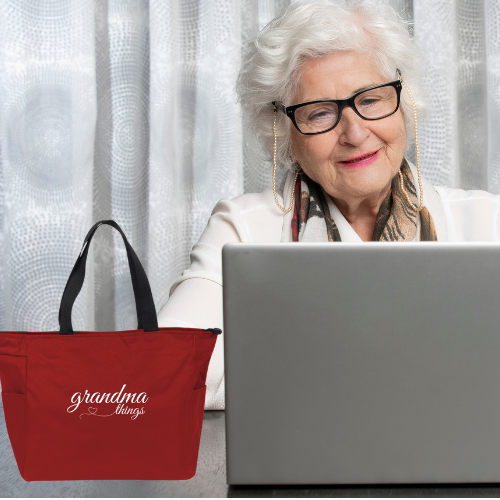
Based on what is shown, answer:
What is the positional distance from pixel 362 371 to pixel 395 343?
1.7 inches

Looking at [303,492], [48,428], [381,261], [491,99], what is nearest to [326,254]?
[381,261]

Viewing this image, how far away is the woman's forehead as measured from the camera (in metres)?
1.22

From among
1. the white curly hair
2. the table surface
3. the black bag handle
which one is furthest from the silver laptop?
the white curly hair

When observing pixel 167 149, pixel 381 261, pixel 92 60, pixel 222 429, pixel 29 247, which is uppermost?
pixel 92 60

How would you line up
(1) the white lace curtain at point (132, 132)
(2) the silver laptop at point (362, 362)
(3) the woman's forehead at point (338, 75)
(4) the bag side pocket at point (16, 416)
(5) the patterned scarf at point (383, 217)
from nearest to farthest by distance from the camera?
(2) the silver laptop at point (362, 362) < (4) the bag side pocket at point (16, 416) < (3) the woman's forehead at point (338, 75) < (5) the patterned scarf at point (383, 217) < (1) the white lace curtain at point (132, 132)

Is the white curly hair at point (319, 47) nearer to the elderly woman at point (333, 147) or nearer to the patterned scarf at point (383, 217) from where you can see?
the elderly woman at point (333, 147)

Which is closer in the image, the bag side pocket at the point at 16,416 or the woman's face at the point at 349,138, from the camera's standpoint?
the bag side pocket at the point at 16,416

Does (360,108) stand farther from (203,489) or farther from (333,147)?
(203,489)

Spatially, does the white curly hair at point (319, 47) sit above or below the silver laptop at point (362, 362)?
above

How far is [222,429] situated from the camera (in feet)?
2.58

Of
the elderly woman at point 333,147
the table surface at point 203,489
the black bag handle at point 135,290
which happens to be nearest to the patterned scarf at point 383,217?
the elderly woman at point 333,147

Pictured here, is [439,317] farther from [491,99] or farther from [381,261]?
[491,99]

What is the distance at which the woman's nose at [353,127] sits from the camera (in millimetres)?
1221

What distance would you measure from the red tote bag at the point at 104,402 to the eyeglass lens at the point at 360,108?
776mm
